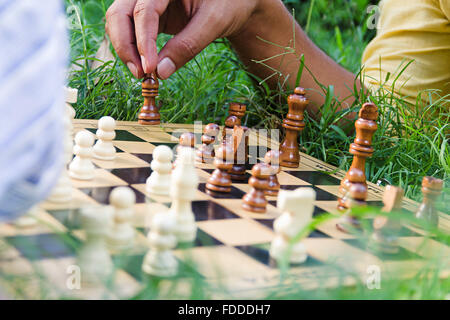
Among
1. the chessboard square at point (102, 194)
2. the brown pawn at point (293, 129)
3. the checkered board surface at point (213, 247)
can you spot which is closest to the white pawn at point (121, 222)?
the checkered board surface at point (213, 247)

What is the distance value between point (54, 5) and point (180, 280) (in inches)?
20.1

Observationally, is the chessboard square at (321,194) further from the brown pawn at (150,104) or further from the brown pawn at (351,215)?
the brown pawn at (150,104)

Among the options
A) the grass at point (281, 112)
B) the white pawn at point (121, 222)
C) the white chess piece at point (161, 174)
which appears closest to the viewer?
the white pawn at point (121, 222)

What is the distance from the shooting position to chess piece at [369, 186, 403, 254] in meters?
1.22

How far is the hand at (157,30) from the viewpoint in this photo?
6.37ft

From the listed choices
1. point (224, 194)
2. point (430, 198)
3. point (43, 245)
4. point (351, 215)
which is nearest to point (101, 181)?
point (224, 194)

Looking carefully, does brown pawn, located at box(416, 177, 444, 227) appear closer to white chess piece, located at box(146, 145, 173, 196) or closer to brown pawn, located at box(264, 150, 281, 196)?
brown pawn, located at box(264, 150, 281, 196)

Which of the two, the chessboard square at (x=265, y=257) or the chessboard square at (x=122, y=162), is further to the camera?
the chessboard square at (x=122, y=162)

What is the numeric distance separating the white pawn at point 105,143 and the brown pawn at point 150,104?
1.49 ft

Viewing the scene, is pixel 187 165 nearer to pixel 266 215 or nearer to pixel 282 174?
pixel 266 215

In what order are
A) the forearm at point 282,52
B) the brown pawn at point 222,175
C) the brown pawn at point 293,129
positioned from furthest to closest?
the forearm at point 282,52 < the brown pawn at point 293,129 < the brown pawn at point 222,175

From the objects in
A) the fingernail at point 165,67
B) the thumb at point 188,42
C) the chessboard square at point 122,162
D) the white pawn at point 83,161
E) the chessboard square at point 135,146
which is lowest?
the chessboard square at point 122,162

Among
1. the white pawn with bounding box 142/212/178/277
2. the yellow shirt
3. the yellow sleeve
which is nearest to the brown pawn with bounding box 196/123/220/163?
the white pawn with bounding box 142/212/178/277

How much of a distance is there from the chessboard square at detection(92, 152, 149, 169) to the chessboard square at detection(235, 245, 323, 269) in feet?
2.07
